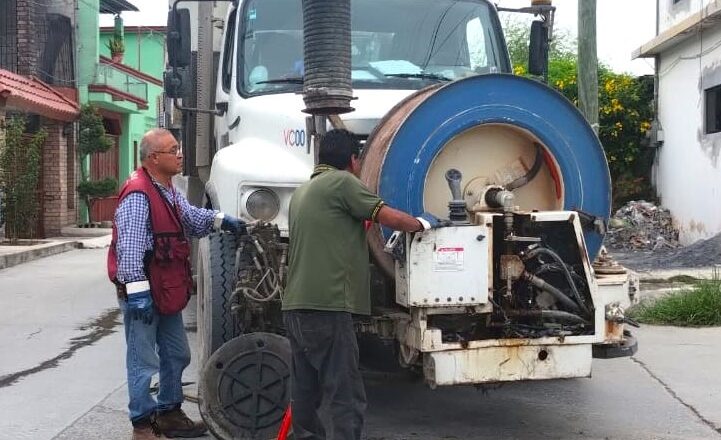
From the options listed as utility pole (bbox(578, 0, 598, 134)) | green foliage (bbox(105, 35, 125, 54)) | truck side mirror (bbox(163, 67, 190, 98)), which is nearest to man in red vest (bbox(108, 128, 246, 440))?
truck side mirror (bbox(163, 67, 190, 98))

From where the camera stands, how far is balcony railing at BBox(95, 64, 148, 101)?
23.7 m

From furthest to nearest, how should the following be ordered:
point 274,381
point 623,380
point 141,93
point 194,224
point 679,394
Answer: point 141,93
point 623,380
point 679,394
point 194,224
point 274,381

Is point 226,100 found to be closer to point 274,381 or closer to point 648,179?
point 274,381

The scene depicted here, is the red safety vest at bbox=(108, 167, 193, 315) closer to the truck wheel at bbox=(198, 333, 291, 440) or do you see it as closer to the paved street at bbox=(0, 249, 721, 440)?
the truck wheel at bbox=(198, 333, 291, 440)

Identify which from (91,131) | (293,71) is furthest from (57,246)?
(293,71)

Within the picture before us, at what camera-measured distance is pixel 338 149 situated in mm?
4477

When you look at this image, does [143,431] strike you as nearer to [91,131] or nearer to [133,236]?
[133,236]

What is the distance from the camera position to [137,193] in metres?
5.15

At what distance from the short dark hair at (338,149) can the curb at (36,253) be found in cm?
1190

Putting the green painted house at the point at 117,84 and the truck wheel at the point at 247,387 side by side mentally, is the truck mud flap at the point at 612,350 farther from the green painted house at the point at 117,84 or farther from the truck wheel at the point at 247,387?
the green painted house at the point at 117,84

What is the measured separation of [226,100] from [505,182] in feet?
8.61

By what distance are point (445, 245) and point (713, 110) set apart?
13.9 metres

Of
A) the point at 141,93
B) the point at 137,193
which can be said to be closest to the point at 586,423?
the point at 137,193

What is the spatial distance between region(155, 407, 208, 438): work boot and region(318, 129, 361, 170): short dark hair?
6.46 feet
